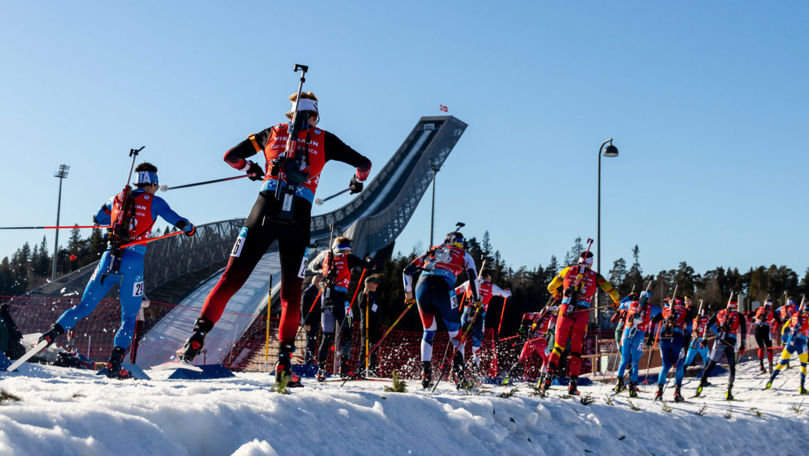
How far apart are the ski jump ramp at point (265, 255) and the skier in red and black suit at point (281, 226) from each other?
11.1 metres

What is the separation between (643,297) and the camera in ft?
37.5

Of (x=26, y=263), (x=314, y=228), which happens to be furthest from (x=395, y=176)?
(x=26, y=263)

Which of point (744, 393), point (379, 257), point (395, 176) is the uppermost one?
point (395, 176)

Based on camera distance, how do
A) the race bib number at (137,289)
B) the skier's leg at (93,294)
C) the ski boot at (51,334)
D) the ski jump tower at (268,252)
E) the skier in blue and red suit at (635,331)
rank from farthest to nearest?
the ski jump tower at (268,252) → the skier in blue and red suit at (635,331) → the race bib number at (137,289) → the skier's leg at (93,294) → the ski boot at (51,334)

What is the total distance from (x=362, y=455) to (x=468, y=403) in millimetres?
1711

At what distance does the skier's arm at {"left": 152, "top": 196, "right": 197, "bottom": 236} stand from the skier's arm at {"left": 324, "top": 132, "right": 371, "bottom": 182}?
2.03m

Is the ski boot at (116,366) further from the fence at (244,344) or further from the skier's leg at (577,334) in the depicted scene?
the fence at (244,344)

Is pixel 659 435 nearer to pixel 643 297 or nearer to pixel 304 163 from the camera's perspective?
pixel 304 163

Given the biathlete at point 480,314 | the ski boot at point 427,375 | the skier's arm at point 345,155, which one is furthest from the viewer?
the biathlete at point 480,314

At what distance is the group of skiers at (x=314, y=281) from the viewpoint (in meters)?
5.07

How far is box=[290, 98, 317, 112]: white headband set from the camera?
17.7 ft

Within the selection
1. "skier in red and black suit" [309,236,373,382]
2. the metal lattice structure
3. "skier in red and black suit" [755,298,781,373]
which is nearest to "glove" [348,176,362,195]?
"skier in red and black suit" [309,236,373,382]

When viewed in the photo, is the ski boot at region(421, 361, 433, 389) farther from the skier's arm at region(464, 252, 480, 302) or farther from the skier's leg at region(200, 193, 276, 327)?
the skier's leg at region(200, 193, 276, 327)

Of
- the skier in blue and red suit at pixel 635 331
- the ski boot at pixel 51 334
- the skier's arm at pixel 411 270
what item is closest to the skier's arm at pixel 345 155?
the skier's arm at pixel 411 270
